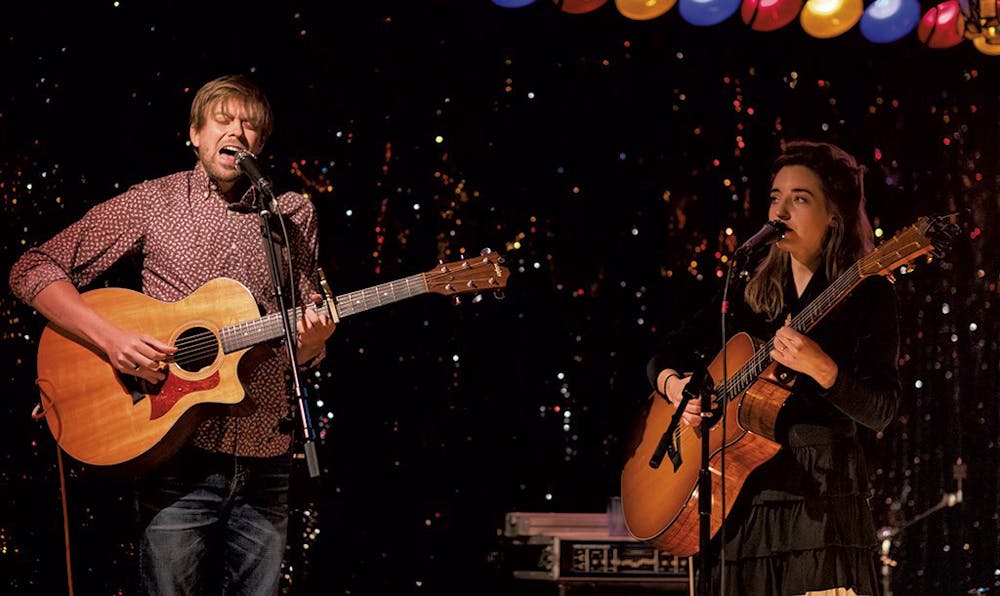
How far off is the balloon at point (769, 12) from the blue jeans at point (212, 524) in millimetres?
3197

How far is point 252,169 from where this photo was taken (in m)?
2.99

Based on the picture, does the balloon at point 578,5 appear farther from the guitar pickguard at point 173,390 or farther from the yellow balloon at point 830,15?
the guitar pickguard at point 173,390

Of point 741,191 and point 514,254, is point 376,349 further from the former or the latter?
point 741,191

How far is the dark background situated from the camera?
13.9 feet

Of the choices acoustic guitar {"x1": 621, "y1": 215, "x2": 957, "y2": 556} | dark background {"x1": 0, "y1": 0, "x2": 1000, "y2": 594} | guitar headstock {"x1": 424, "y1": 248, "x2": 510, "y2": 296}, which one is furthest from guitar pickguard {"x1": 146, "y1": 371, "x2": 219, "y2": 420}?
acoustic guitar {"x1": 621, "y1": 215, "x2": 957, "y2": 556}

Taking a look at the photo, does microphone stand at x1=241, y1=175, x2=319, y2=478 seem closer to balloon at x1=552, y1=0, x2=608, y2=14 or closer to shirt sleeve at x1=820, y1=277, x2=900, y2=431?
shirt sleeve at x1=820, y1=277, x2=900, y2=431

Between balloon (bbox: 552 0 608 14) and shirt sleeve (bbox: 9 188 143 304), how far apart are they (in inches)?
92.9

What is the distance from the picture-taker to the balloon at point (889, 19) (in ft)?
16.8

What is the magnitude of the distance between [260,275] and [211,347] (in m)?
0.31

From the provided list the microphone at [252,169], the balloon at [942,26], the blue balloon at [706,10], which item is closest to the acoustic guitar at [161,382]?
the microphone at [252,169]

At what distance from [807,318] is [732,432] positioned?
17.2 inches

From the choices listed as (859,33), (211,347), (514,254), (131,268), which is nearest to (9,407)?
(131,268)

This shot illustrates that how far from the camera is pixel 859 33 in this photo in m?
5.52

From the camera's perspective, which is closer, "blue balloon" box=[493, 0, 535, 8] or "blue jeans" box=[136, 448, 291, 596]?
"blue jeans" box=[136, 448, 291, 596]
